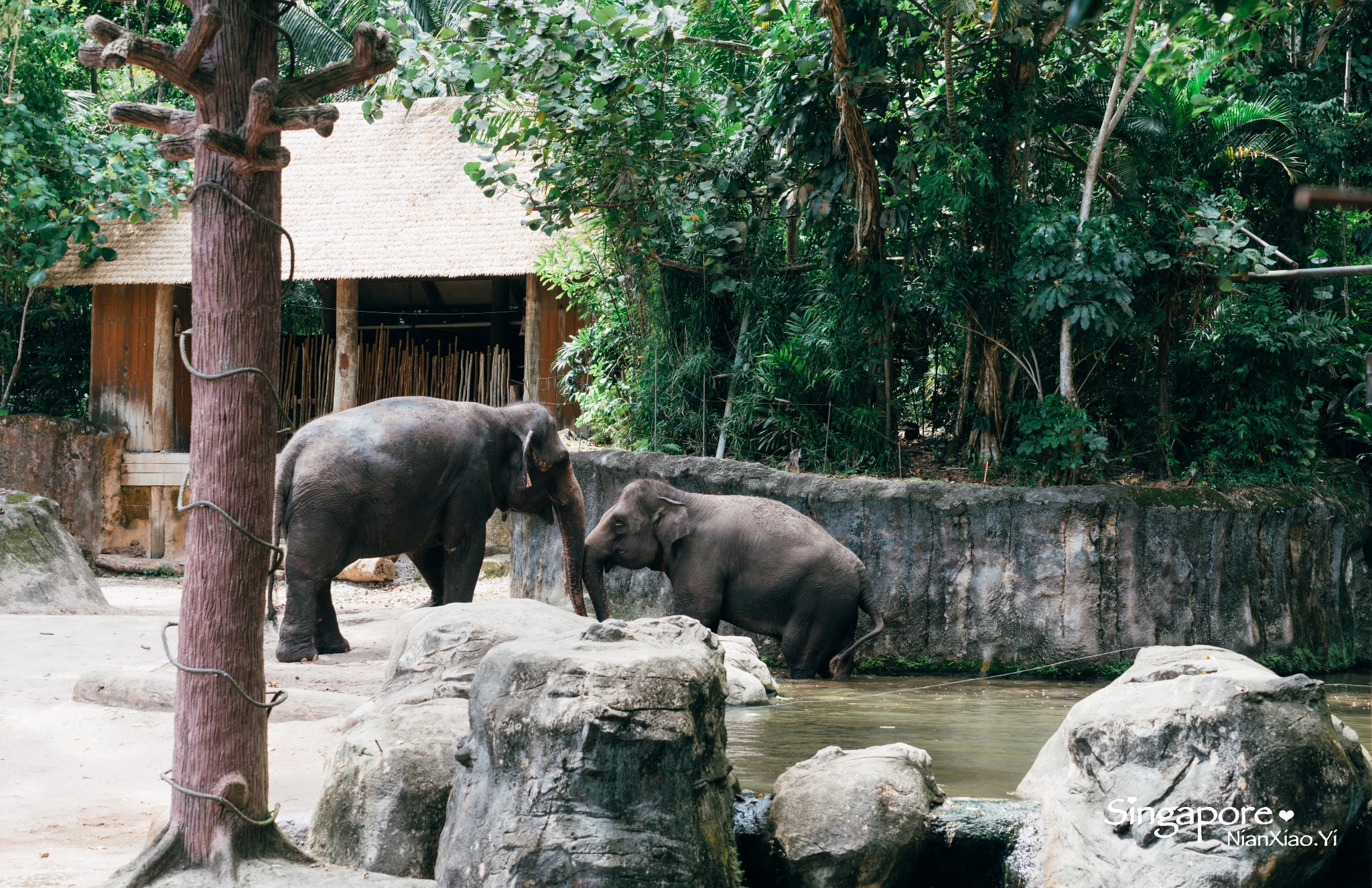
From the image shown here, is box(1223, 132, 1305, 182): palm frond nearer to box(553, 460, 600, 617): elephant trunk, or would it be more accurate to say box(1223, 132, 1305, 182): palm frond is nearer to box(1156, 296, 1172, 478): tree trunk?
box(1156, 296, 1172, 478): tree trunk

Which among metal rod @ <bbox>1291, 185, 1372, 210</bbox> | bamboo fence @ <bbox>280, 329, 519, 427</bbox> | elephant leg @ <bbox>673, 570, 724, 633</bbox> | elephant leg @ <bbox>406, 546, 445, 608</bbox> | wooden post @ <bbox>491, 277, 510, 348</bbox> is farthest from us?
wooden post @ <bbox>491, 277, 510, 348</bbox>

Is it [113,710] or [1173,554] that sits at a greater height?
[1173,554]

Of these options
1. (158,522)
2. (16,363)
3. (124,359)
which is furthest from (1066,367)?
(16,363)

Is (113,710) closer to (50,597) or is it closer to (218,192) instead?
(218,192)

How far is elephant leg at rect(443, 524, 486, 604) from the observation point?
8.35 meters

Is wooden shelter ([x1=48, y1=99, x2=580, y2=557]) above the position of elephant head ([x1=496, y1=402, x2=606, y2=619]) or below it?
above

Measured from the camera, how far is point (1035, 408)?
9938mm

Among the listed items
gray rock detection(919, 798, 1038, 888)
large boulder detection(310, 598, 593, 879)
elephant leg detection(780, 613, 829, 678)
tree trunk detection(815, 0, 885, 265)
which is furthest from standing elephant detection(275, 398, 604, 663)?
gray rock detection(919, 798, 1038, 888)

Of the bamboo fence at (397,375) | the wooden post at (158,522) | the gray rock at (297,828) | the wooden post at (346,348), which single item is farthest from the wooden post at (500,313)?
the gray rock at (297,828)

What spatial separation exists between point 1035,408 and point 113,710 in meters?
7.18

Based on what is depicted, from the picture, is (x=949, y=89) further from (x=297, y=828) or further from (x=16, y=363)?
(x=16, y=363)

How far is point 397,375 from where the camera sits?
51.6 feet

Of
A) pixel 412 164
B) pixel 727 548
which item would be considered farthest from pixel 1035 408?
pixel 412 164

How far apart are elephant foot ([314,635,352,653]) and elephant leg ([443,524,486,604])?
0.77m
